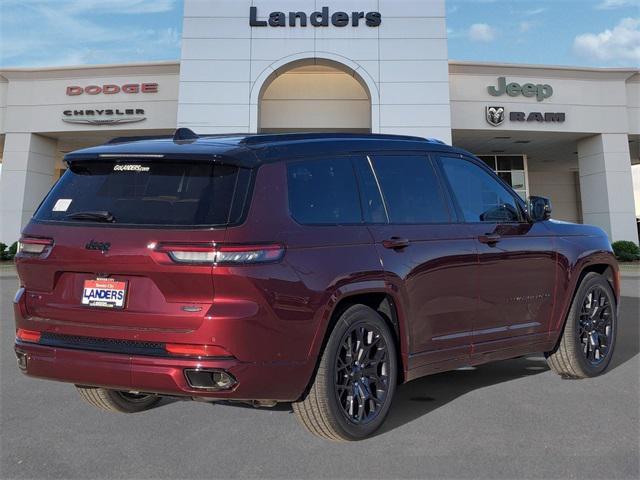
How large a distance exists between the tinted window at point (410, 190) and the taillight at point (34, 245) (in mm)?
2234

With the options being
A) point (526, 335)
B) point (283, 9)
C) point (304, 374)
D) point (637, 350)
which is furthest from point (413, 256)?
point (283, 9)

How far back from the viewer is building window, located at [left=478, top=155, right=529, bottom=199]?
105 feet

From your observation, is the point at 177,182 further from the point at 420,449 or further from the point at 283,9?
the point at 283,9

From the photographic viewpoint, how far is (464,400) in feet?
15.1

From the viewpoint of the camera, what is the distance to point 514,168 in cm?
3200

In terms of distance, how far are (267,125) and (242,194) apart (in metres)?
22.5

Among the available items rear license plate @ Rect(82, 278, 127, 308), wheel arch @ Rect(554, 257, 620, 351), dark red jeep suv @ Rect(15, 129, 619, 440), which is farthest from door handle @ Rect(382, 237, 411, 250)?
wheel arch @ Rect(554, 257, 620, 351)

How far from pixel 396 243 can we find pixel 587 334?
269cm

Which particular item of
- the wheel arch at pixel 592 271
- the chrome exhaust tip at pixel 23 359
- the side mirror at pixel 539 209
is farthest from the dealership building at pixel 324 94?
the chrome exhaust tip at pixel 23 359

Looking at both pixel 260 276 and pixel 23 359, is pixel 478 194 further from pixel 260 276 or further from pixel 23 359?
pixel 23 359

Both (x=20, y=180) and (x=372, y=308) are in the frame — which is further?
(x=20, y=180)

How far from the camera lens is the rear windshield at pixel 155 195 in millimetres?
3225

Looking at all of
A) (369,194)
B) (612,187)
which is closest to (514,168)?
(612,187)

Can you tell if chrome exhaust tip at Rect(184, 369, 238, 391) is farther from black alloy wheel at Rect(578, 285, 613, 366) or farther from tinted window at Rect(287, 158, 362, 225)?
black alloy wheel at Rect(578, 285, 613, 366)
